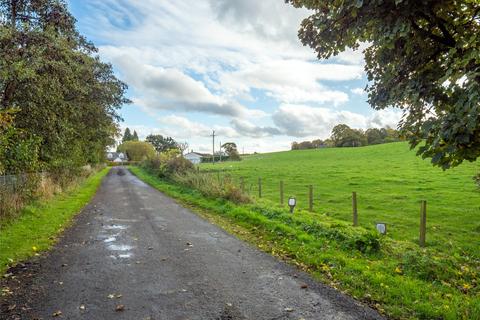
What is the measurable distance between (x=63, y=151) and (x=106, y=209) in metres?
6.28

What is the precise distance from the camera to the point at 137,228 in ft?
35.3

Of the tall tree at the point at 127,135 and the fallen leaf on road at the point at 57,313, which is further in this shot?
the tall tree at the point at 127,135

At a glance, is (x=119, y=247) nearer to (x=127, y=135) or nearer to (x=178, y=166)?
(x=178, y=166)

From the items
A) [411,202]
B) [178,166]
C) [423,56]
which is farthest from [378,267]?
[178,166]

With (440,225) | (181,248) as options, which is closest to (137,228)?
(181,248)

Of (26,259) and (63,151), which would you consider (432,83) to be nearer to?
(26,259)

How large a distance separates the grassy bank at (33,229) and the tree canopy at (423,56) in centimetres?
750

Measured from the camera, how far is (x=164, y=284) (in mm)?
5879

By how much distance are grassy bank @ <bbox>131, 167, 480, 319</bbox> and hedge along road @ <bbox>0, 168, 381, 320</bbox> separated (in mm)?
487

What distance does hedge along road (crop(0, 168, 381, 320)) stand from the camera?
15.8 ft

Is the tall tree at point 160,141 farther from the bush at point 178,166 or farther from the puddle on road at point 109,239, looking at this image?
the puddle on road at point 109,239

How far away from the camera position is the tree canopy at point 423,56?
14.7ft

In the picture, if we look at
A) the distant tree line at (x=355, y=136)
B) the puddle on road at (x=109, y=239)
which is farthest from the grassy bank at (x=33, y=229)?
the distant tree line at (x=355, y=136)

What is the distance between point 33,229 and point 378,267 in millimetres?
9320
